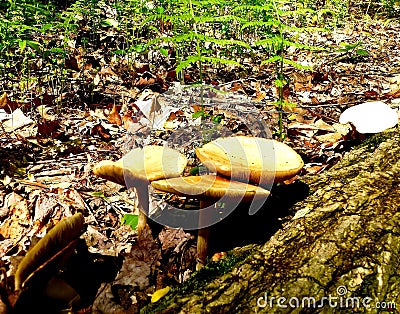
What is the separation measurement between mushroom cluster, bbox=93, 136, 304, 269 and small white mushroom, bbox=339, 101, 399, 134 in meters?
1.28

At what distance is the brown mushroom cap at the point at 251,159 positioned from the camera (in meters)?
2.10

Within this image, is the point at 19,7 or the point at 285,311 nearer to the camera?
the point at 285,311

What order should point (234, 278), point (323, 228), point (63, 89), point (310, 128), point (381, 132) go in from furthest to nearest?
point (63, 89), point (310, 128), point (381, 132), point (323, 228), point (234, 278)

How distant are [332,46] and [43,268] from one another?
841cm

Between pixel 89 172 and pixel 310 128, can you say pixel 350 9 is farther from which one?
pixel 89 172

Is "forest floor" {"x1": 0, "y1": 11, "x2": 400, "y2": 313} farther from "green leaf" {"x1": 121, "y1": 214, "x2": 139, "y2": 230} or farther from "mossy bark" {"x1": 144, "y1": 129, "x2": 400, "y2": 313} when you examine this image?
"mossy bark" {"x1": 144, "y1": 129, "x2": 400, "y2": 313}

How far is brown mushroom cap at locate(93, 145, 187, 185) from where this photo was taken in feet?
6.66

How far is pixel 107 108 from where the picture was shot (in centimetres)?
504

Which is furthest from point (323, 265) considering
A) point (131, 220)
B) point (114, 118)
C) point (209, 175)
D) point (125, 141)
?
point (114, 118)

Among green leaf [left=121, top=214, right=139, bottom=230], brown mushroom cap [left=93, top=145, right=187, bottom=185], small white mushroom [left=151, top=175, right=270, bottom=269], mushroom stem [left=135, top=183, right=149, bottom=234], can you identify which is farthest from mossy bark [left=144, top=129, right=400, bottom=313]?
green leaf [left=121, top=214, right=139, bottom=230]

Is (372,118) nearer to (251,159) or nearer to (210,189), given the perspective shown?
(251,159)

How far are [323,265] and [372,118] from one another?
6.49ft

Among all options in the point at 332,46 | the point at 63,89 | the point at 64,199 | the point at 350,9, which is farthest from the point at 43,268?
the point at 350,9

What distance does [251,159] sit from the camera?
230 centimetres
